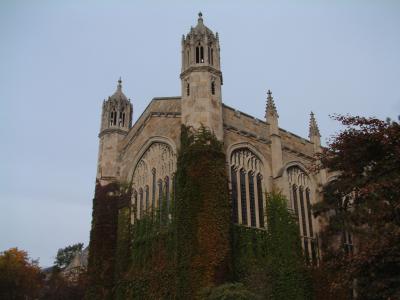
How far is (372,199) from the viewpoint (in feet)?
61.7

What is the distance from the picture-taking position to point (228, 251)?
23.2m

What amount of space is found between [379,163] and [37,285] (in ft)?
133

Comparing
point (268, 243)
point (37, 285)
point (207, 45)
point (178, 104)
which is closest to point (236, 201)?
point (268, 243)

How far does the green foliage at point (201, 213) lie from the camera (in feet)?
74.3

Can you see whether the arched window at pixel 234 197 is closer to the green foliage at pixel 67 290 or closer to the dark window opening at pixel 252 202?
the dark window opening at pixel 252 202

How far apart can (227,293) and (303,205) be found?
12662 mm

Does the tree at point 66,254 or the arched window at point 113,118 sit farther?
the tree at point 66,254

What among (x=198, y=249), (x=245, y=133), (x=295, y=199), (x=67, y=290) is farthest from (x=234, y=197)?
(x=67, y=290)

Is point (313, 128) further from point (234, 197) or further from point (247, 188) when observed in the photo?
point (234, 197)

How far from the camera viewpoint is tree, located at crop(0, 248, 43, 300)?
45.3 metres

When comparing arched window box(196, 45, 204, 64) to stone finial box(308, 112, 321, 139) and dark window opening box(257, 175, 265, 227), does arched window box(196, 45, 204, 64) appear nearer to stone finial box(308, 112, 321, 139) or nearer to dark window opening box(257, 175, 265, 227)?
dark window opening box(257, 175, 265, 227)

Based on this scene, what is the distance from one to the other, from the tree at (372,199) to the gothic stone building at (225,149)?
6.82 metres

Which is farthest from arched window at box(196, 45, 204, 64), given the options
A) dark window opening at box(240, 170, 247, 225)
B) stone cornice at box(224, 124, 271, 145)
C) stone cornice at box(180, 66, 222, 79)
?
dark window opening at box(240, 170, 247, 225)

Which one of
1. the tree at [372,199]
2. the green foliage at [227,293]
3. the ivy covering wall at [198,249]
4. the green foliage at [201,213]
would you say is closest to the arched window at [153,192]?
the ivy covering wall at [198,249]
